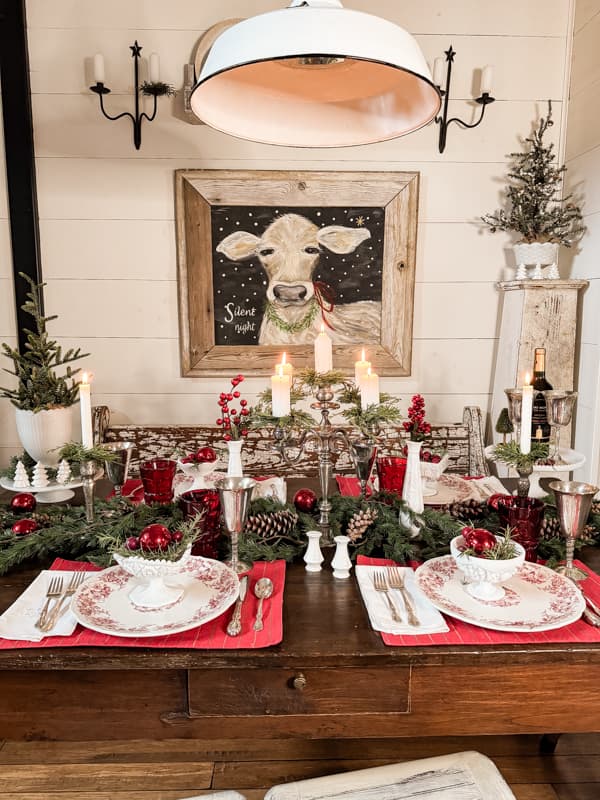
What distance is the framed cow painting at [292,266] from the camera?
251 centimetres

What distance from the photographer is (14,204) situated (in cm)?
247

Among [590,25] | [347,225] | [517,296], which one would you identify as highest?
[590,25]

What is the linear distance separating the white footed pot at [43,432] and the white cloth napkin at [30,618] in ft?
2.20

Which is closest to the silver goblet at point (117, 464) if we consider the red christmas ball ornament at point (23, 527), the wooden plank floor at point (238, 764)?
the red christmas ball ornament at point (23, 527)

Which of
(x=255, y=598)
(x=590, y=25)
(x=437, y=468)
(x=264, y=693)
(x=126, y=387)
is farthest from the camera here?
(x=126, y=387)

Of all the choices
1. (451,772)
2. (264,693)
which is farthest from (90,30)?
(451,772)

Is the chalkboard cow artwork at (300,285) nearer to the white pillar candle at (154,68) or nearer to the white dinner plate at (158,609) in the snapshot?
the white pillar candle at (154,68)

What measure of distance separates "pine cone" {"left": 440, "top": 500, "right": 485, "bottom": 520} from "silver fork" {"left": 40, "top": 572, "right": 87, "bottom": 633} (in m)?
0.81

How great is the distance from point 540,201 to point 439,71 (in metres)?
0.65

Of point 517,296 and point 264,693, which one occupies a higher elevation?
point 517,296

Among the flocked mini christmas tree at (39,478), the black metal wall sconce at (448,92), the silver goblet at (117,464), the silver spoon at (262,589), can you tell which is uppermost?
the black metal wall sconce at (448,92)

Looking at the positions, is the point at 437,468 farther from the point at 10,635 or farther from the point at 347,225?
the point at 347,225

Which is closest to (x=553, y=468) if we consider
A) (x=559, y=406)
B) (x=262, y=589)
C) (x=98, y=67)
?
(x=559, y=406)

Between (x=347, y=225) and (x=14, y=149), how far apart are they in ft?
4.40
